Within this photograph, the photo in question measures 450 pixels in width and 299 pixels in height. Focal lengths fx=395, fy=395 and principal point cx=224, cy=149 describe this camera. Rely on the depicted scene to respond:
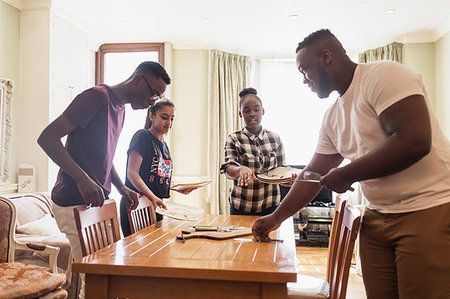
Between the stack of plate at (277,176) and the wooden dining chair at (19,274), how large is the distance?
1.28m

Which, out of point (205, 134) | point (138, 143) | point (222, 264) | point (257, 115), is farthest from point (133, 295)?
point (205, 134)

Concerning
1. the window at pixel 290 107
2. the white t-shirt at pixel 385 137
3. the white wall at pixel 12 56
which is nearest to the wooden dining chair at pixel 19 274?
the white wall at pixel 12 56

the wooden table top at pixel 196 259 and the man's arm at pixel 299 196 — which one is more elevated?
the man's arm at pixel 299 196

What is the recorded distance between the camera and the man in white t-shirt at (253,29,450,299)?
1.04 m

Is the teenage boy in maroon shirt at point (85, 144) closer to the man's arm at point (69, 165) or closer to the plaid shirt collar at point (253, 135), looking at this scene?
the man's arm at point (69, 165)

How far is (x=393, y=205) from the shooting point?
1144 mm

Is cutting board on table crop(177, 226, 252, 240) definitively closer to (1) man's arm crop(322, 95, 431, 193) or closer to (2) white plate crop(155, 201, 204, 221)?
(2) white plate crop(155, 201, 204, 221)

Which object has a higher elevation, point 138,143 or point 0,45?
point 0,45

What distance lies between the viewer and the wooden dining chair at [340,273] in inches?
52.1

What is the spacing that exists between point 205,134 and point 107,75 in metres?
1.59

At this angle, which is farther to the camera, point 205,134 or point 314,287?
point 205,134

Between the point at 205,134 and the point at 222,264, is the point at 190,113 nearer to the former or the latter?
the point at 205,134

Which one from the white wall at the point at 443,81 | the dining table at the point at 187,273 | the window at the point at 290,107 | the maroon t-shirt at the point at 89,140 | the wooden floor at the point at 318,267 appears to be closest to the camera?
the dining table at the point at 187,273

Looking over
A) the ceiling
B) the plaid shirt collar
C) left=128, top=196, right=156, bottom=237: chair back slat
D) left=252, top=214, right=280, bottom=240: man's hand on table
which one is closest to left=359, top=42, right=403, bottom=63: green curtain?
the ceiling
